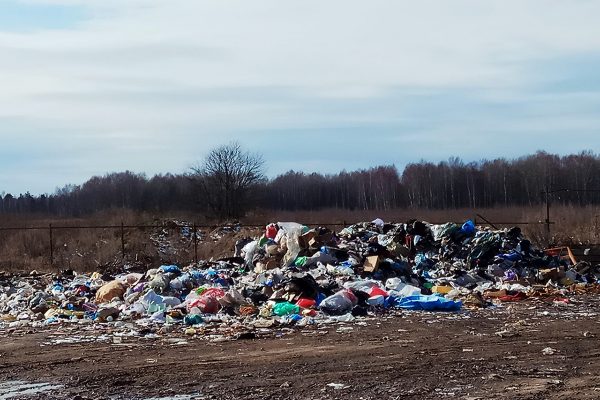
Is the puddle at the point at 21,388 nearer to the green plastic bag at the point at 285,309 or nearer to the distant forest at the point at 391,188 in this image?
the green plastic bag at the point at 285,309

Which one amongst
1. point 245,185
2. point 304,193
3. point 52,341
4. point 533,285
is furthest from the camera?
point 304,193

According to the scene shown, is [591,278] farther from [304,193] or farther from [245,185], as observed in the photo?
[304,193]

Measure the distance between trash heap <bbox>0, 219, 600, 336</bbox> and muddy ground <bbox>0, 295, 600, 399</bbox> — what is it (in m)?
1.31

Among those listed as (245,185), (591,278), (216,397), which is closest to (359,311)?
(216,397)

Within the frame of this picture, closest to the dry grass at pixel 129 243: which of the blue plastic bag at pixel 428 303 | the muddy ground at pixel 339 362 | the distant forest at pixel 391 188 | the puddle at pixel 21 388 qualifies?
the blue plastic bag at pixel 428 303

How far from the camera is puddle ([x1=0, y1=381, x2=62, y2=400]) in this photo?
775 centimetres

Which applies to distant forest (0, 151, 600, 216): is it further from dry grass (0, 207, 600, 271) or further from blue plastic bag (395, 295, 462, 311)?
blue plastic bag (395, 295, 462, 311)

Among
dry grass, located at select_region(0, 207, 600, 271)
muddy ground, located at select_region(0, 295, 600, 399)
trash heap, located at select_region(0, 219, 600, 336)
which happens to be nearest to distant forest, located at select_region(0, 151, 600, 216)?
dry grass, located at select_region(0, 207, 600, 271)

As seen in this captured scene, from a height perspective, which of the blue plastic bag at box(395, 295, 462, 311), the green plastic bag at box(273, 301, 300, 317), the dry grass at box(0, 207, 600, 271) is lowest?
the blue plastic bag at box(395, 295, 462, 311)

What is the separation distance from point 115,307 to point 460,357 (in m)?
7.29

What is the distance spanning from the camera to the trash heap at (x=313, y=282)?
45.0ft

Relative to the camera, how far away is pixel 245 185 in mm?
49219

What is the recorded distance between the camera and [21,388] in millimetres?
8055

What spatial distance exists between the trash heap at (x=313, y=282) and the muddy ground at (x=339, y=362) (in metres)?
1.31
